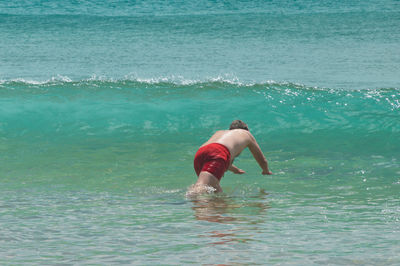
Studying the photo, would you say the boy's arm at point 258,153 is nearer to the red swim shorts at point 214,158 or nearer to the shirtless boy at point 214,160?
the shirtless boy at point 214,160

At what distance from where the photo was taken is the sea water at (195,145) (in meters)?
4.66

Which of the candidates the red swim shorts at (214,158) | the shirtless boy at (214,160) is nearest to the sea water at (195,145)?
the shirtless boy at (214,160)

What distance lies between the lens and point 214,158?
20.8 feet

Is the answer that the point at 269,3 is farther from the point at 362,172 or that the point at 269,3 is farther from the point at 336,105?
the point at 362,172

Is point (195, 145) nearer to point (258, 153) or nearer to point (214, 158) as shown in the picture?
point (258, 153)

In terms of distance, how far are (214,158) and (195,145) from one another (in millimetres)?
5052

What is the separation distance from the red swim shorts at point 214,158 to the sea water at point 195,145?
30 centimetres

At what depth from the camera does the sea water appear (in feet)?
15.3

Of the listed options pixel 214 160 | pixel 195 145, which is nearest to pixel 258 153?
pixel 214 160

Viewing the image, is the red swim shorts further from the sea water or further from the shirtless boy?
the sea water

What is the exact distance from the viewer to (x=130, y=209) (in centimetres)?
603

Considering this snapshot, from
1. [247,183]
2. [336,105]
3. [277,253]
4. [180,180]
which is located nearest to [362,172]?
[247,183]

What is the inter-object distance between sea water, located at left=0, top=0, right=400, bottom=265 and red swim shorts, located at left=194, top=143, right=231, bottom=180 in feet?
0.99

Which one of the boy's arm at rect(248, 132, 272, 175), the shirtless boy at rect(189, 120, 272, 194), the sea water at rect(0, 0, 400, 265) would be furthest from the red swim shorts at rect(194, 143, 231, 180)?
the boy's arm at rect(248, 132, 272, 175)
